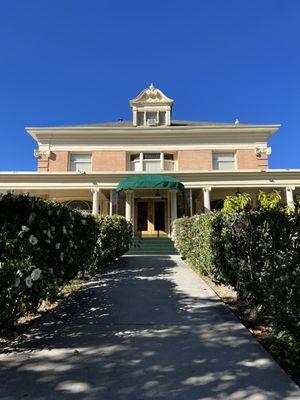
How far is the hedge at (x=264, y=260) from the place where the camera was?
3.77 m

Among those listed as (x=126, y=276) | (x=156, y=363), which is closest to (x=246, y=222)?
(x=156, y=363)

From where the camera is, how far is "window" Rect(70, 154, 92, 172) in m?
24.7

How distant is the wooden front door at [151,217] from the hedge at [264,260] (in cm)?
1574

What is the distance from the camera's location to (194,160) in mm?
24547

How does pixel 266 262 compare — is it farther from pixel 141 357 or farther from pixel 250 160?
pixel 250 160

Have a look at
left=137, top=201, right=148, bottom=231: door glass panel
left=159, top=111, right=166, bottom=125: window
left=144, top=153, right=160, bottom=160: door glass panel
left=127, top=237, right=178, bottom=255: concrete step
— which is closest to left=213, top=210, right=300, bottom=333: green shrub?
left=127, top=237, right=178, bottom=255: concrete step

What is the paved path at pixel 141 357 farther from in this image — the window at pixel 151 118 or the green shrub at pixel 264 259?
the window at pixel 151 118

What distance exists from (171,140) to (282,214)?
65.9ft

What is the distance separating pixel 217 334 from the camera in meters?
4.70

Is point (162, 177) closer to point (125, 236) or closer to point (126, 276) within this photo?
point (125, 236)

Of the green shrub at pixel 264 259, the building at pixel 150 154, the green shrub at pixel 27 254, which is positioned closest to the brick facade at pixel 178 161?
the building at pixel 150 154

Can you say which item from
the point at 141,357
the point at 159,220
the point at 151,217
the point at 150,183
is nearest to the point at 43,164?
the point at 151,217

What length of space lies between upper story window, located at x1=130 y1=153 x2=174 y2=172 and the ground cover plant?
55.1 ft

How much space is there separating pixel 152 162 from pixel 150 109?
13.7 feet
